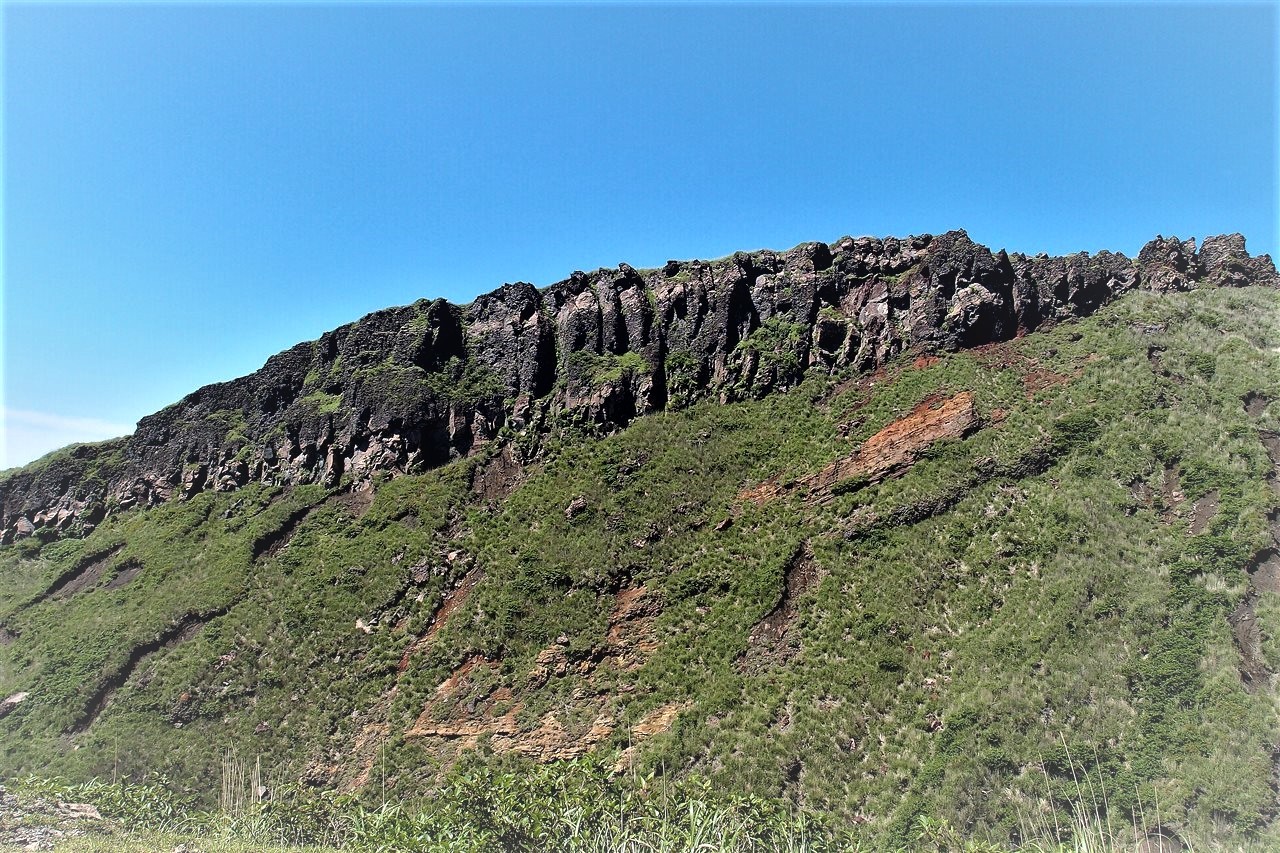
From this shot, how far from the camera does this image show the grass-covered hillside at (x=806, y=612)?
68.8 ft

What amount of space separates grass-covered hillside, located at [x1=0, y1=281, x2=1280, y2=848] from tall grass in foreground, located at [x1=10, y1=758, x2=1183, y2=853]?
1.47 meters

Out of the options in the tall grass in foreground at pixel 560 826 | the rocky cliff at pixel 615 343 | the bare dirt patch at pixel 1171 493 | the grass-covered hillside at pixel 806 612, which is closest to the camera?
the tall grass in foreground at pixel 560 826

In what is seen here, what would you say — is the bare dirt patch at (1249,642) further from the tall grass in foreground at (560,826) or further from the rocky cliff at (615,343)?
the rocky cliff at (615,343)

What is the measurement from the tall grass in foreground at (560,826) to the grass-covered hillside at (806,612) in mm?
1466

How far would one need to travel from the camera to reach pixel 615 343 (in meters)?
46.7

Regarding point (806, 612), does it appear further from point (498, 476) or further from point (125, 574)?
point (125, 574)

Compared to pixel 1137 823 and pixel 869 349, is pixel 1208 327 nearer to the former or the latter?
pixel 869 349

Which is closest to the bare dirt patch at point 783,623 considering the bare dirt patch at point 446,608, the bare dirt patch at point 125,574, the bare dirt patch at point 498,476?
the bare dirt patch at point 446,608

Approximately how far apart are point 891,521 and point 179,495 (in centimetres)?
5923

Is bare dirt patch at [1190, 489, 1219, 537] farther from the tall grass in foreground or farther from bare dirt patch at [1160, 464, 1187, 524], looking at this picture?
the tall grass in foreground

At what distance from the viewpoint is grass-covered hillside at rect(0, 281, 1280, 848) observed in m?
21.0

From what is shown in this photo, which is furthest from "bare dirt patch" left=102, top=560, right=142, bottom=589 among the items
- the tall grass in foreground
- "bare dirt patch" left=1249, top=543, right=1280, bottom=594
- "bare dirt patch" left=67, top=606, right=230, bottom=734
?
"bare dirt patch" left=1249, top=543, right=1280, bottom=594

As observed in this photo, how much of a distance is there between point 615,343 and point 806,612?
2594 cm

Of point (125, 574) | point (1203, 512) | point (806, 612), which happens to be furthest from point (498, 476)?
point (1203, 512)
